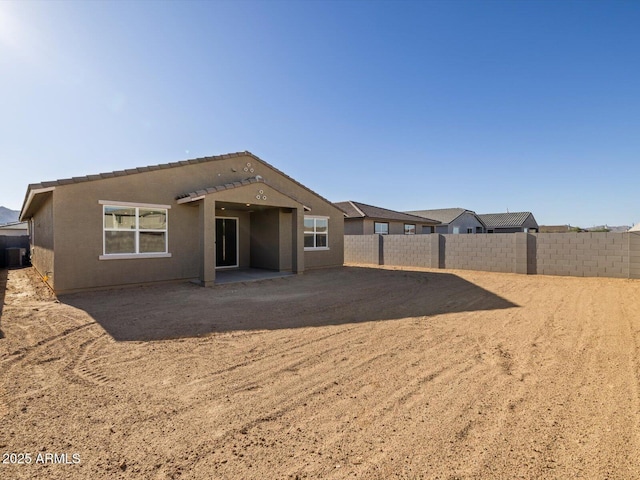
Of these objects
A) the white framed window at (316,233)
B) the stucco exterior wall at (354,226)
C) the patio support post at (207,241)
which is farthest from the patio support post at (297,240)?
the stucco exterior wall at (354,226)

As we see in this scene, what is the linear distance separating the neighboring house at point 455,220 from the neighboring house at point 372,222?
3821 mm

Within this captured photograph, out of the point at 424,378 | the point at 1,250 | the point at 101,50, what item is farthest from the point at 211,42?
the point at 1,250

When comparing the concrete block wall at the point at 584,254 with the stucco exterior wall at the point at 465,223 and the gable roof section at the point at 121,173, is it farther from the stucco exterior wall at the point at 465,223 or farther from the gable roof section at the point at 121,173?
the stucco exterior wall at the point at 465,223

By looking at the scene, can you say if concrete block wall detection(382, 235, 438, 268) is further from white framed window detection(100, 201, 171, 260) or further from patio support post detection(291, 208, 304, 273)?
white framed window detection(100, 201, 171, 260)

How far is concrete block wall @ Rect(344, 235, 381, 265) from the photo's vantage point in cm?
1894

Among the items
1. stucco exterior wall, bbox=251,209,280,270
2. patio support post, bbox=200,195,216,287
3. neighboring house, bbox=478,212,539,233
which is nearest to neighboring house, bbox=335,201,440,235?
stucco exterior wall, bbox=251,209,280,270

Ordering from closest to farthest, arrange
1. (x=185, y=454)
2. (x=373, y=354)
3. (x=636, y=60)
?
(x=185, y=454) < (x=373, y=354) < (x=636, y=60)

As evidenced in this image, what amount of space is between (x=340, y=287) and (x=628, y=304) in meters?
7.65

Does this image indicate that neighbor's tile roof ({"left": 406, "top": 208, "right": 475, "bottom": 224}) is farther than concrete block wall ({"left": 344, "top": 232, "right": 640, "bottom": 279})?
Yes

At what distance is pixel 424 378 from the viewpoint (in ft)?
12.5

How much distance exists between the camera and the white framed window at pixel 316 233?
15609mm

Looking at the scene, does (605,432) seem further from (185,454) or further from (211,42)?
(211,42)

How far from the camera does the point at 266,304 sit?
8.12m

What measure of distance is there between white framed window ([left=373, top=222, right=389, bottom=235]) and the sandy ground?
1930 centimetres
